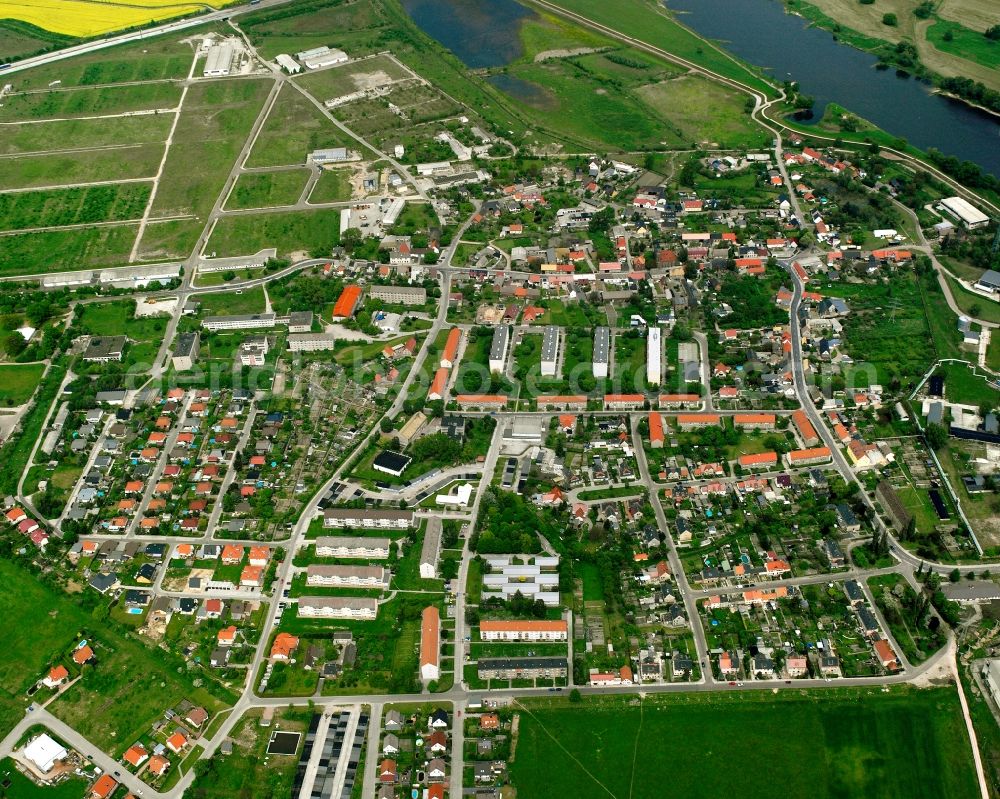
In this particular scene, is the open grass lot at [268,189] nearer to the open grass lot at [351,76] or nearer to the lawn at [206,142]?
the lawn at [206,142]

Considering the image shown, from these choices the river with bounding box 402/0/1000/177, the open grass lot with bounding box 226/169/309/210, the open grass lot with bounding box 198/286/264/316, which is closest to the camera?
the open grass lot with bounding box 198/286/264/316

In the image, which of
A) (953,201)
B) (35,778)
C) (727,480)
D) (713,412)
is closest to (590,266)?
(713,412)

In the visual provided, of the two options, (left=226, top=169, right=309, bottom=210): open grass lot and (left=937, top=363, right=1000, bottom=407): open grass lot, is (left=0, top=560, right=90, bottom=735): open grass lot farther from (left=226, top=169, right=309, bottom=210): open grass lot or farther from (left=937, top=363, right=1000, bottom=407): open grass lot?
(left=937, top=363, right=1000, bottom=407): open grass lot

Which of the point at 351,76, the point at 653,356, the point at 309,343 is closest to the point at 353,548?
the point at 309,343

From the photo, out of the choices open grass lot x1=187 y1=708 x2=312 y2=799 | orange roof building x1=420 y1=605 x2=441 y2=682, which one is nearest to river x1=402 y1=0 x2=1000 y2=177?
orange roof building x1=420 y1=605 x2=441 y2=682

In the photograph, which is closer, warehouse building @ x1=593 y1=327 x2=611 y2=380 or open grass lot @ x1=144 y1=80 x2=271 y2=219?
warehouse building @ x1=593 y1=327 x2=611 y2=380

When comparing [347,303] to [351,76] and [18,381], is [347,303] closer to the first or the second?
[18,381]

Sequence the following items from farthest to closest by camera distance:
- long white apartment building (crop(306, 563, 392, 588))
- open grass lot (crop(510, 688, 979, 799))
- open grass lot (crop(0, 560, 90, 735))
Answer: long white apartment building (crop(306, 563, 392, 588)) → open grass lot (crop(0, 560, 90, 735)) → open grass lot (crop(510, 688, 979, 799))

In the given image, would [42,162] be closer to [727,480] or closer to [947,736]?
[727,480]
